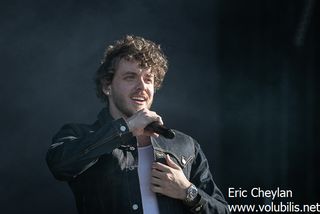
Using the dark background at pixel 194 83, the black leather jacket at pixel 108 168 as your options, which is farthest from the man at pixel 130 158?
the dark background at pixel 194 83

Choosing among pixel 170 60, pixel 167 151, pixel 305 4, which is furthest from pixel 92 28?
pixel 305 4

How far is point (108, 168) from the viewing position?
2059 millimetres

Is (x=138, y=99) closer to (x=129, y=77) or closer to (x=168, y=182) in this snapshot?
(x=129, y=77)

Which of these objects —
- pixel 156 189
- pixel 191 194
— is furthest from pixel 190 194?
pixel 156 189

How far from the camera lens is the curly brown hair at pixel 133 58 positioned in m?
2.21

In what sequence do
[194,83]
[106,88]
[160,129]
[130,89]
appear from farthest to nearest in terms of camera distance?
[194,83] → [106,88] → [130,89] → [160,129]

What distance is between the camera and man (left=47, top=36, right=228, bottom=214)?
1944 millimetres

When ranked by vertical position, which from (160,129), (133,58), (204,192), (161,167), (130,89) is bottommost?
(204,192)

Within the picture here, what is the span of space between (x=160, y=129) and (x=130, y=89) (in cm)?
31

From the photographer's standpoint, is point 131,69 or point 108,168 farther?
point 131,69

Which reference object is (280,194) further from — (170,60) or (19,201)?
(19,201)

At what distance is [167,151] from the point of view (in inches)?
86.0

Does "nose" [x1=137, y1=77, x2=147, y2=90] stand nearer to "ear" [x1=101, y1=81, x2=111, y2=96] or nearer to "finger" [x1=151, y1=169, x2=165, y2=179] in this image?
"ear" [x1=101, y1=81, x2=111, y2=96]

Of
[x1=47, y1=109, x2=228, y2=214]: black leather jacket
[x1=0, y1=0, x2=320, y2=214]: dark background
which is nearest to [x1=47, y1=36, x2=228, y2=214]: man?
[x1=47, y1=109, x2=228, y2=214]: black leather jacket
